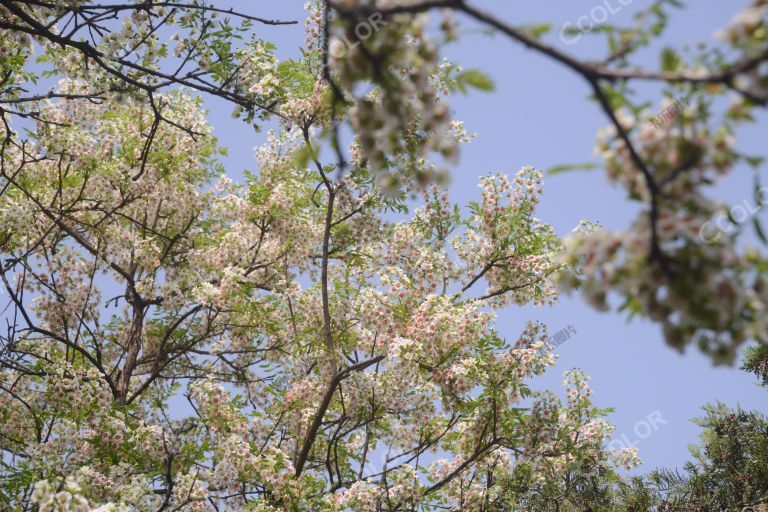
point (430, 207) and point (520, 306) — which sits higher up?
point (430, 207)

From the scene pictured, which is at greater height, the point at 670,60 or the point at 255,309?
the point at 255,309

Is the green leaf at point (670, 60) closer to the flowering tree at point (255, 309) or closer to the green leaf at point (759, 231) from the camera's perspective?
the green leaf at point (759, 231)

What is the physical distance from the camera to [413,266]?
9953 mm

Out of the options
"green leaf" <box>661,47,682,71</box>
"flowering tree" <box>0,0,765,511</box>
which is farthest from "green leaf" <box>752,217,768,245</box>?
"flowering tree" <box>0,0,765,511</box>

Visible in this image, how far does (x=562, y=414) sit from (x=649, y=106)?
7.49 meters

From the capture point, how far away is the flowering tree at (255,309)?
288 inches

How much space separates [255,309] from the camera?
32.8ft

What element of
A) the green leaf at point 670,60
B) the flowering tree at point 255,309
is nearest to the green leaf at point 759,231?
the green leaf at point 670,60

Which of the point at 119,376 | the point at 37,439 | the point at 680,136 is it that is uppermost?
the point at 119,376

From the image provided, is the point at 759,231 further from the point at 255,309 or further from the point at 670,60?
the point at 255,309

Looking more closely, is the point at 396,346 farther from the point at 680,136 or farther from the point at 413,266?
the point at 680,136

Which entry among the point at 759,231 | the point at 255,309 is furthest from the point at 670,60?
the point at 255,309

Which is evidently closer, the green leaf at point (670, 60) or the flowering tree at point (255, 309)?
the green leaf at point (670, 60)

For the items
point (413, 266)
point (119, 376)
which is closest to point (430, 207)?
point (413, 266)
